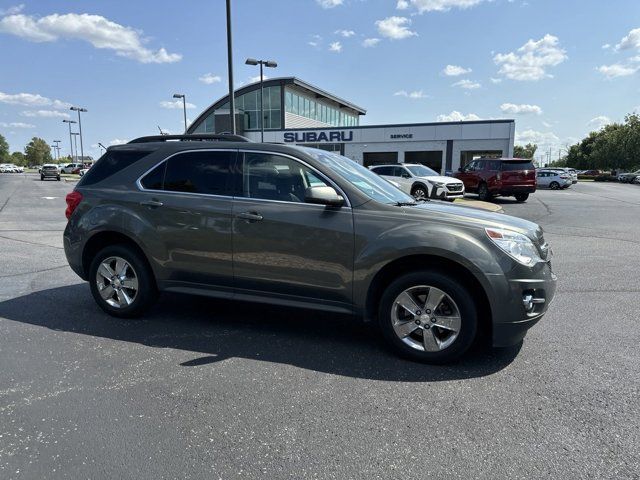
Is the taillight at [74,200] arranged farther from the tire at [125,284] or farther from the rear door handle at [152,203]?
the rear door handle at [152,203]

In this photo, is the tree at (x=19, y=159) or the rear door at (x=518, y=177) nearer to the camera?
the rear door at (x=518, y=177)

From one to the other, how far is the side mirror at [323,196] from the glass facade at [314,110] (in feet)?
161

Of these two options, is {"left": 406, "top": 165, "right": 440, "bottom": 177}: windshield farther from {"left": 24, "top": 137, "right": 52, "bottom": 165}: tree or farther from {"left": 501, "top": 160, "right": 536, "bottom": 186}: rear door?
{"left": 24, "top": 137, "right": 52, "bottom": 165}: tree

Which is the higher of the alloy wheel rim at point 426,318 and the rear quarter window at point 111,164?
the rear quarter window at point 111,164

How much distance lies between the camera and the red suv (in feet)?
67.3

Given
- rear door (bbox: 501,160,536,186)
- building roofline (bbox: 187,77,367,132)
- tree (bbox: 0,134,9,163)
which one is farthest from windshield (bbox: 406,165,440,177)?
tree (bbox: 0,134,9,163)

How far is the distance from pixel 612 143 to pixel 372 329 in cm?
7459

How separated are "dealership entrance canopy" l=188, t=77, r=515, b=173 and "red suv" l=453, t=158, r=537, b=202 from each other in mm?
16480

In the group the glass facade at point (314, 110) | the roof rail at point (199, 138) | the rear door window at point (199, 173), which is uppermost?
the glass facade at point (314, 110)

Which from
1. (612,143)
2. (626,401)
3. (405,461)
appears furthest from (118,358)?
(612,143)

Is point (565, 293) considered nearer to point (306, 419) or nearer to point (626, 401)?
point (626, 401)

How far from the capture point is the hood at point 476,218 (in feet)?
12.3

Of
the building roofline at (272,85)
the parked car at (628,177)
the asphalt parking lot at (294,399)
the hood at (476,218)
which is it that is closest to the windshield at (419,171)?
the asphalt parking lot at (294,399)

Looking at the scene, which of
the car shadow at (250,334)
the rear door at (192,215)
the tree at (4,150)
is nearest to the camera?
the car shadow at (250,334)
